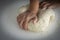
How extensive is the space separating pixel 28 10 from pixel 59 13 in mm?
149

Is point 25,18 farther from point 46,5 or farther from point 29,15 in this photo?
point 46,5

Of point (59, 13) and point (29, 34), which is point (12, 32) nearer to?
point (29, 34)

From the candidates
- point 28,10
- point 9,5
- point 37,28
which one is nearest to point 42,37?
point 37,28

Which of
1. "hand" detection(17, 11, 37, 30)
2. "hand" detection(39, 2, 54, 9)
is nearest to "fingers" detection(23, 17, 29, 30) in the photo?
"hand" detection(17, 11, 37, 30)

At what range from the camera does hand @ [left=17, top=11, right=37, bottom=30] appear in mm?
741

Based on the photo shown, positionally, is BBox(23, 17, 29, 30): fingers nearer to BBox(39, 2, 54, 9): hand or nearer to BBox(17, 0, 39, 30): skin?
BBox(17, 0, 39, 30): skin

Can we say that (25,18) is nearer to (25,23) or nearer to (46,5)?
(25,23)

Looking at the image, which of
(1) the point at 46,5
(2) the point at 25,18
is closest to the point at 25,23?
(2) the point at 25,18

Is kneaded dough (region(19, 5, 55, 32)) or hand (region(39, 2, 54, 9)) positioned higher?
hand (region(39, 2, 54, 9))

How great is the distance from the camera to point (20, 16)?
0.77 m

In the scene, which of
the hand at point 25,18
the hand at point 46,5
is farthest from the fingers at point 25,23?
the hand at point 46,5

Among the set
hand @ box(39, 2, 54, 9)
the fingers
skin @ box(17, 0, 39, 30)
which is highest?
hand @ box(39, 2, 54, 9)

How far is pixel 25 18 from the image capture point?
752 millimetres

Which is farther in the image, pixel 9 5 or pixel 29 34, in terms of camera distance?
pixel 9 5
